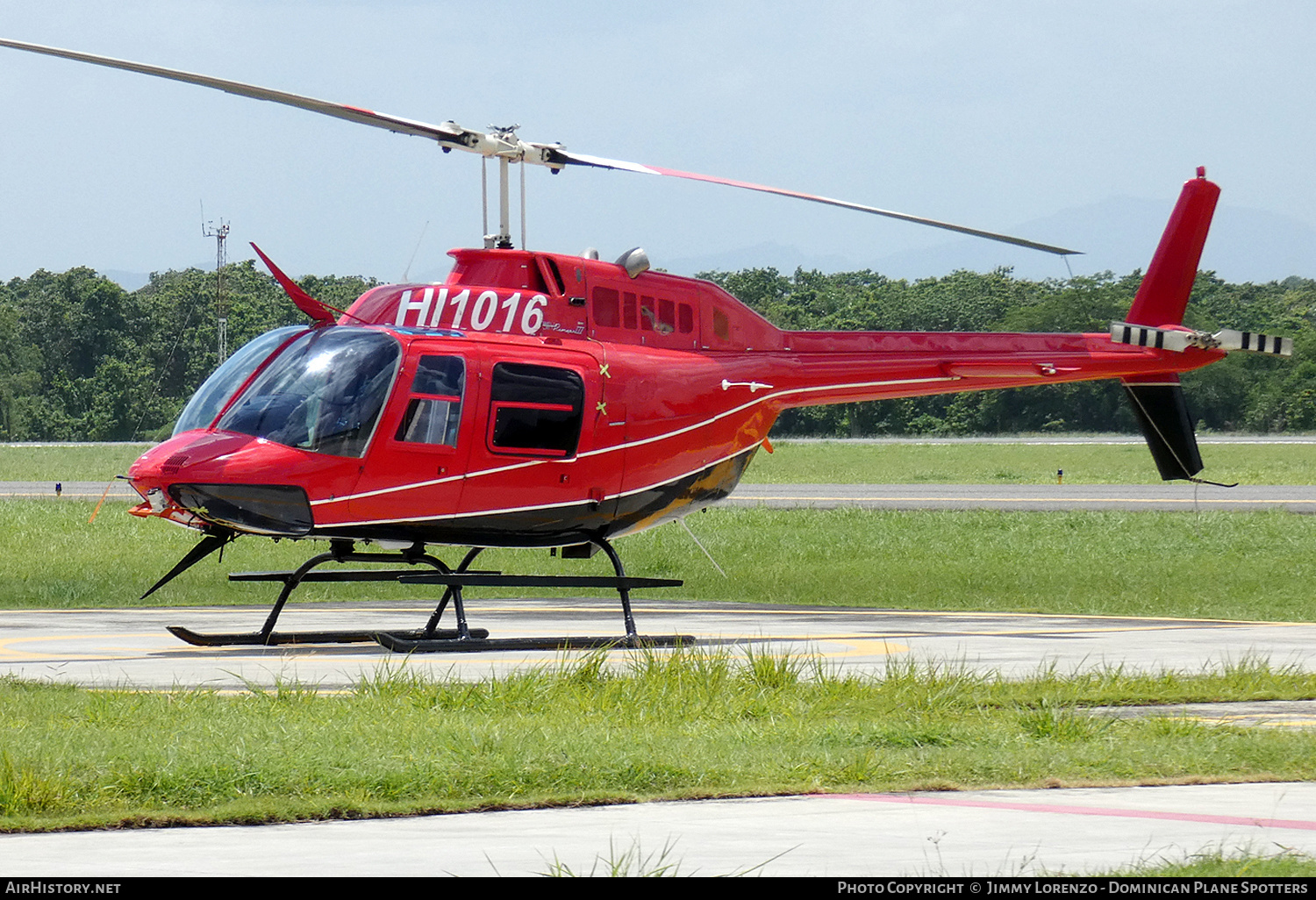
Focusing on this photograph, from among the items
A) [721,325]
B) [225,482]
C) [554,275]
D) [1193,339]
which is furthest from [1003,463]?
[225,482]

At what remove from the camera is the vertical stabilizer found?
22500 millimetres

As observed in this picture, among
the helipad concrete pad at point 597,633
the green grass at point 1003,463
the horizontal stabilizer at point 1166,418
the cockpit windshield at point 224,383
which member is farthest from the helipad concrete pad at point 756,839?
the green grass at point 1003,463

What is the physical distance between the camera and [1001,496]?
4769 centimetres

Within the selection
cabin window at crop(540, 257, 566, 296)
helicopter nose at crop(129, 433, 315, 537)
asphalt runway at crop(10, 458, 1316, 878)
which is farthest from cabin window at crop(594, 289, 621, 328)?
asphalt runway at crop(10, 458, 1316, 878)

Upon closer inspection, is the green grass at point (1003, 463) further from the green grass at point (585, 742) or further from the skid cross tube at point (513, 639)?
the green grass at point (585, 742)

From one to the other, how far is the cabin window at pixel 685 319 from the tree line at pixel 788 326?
6637cm

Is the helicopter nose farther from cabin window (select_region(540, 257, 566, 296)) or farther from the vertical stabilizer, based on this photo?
the vertical stabilizer

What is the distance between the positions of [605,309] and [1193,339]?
28.3 feet

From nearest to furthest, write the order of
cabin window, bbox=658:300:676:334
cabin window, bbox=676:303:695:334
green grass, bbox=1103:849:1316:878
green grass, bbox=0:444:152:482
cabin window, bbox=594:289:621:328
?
green grass, bbox=1103:849:1316:878, cabin window, bbox=594:289:621:328, cabin window, bbox=658:300:676:334, cabin window, bbox=676:303:695:334, green grass, bbox=0:444:152:482

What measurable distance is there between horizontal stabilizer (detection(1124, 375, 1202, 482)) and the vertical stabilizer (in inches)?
37.3

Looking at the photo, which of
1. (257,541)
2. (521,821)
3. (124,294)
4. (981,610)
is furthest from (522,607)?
(124,294)

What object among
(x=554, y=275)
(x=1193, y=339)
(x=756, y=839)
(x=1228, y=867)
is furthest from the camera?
(x=1193, y=339)

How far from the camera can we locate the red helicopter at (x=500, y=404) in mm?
15461

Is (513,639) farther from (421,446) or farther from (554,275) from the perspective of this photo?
(554,275)
